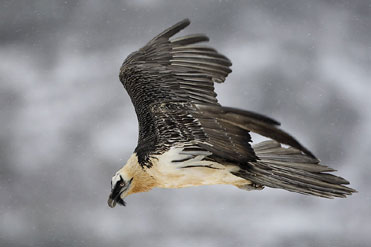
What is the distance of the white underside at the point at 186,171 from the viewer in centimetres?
549

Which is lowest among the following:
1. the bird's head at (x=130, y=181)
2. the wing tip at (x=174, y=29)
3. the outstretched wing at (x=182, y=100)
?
the bird's head at (x=130, y=181)

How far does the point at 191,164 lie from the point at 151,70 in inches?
42.4

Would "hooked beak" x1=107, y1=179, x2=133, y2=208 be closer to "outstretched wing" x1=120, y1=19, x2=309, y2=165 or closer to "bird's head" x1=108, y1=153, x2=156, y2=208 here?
"bird's head" x1=108, y1=153, x2=156, y2=208

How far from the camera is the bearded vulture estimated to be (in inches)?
199

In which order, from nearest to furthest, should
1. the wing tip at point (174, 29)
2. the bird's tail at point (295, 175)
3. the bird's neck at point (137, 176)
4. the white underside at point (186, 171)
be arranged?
the bird's tail at point (295, 175) → the white underside at point (186, 171) → the bird's neck at point (137, 176) → the wing tip at point (174, 29)

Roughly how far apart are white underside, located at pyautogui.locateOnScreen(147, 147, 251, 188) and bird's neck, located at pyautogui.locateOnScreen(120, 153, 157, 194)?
7 centimetres

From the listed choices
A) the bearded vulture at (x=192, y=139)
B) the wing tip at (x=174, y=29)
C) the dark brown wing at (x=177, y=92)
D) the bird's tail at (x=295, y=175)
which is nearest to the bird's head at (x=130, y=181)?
the bearded vulture at (x=192, y=139)

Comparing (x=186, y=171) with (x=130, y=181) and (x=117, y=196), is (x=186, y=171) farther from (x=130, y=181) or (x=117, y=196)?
(x=117, y=196)

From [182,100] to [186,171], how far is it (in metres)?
0.56

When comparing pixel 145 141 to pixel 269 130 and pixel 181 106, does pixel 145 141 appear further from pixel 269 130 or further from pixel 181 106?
pixel 269 130

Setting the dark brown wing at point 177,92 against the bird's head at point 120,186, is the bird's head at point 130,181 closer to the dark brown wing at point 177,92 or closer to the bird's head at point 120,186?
the bird's head at point 120,186

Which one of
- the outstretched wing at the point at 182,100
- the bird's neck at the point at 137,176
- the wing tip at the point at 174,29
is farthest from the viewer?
the wing tip at the point at 174,29

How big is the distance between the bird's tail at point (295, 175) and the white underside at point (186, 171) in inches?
6.8

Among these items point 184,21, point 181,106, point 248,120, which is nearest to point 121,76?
point 184,21
